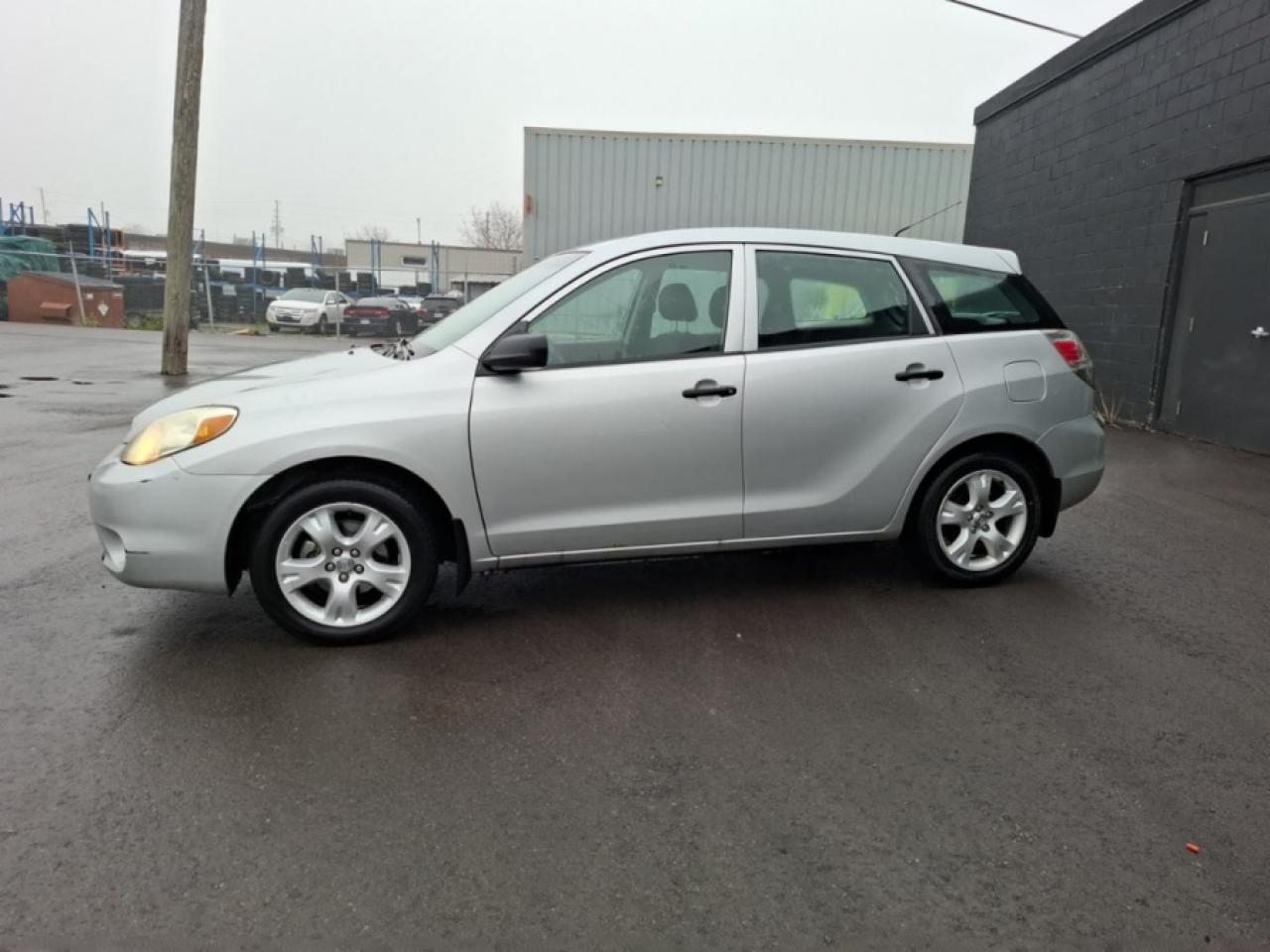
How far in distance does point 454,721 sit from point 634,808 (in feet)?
2.64

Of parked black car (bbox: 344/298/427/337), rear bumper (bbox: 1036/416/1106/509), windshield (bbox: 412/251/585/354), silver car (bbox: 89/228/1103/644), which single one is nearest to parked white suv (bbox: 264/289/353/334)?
parked black car (bbox: 344/298/427/337)

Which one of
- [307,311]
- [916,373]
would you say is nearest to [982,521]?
[916,373]

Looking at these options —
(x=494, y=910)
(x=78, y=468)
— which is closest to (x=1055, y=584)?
(x=494, y=910)

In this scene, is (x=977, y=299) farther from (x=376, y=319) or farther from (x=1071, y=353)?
(x=376, y=319)

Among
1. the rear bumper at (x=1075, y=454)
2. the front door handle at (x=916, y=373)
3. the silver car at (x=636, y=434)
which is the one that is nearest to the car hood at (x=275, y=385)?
the silver car at (x=636, y=434)

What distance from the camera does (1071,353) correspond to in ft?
15.0

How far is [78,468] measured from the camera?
6871 millimetres

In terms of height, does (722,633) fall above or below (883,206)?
below

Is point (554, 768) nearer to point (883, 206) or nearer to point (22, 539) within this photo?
point (22, 539)

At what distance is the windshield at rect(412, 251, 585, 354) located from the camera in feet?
13.2

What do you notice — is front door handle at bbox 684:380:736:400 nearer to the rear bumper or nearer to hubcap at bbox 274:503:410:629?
hubcap at bbox 274:503:410:629

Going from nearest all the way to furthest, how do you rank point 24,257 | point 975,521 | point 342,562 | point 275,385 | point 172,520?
point 172,520
point 342,562
point 275,385
point 975,521
point 24,257

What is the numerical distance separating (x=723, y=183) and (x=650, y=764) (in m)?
14.7

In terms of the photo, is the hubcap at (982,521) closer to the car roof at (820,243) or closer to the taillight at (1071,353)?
the taillight at (1071,353)
